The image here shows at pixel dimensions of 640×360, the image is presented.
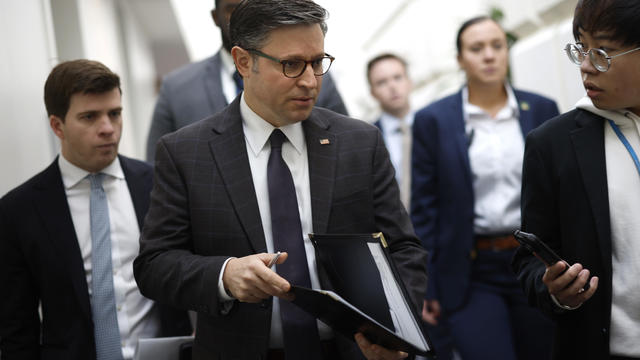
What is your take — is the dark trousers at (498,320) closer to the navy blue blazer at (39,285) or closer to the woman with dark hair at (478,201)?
the woman with dark hair at (478,201)

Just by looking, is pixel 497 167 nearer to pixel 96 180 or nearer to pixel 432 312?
pixel 432 312

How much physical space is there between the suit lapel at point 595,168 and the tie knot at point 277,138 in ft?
3.05

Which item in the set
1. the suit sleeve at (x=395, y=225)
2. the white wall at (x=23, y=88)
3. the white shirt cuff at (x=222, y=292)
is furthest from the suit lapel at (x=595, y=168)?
the white wall at (x=23, y=88)

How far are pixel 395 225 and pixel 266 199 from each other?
16.9 inches

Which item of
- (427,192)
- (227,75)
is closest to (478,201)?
(427,192)

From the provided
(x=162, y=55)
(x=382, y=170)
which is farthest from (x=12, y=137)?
(x=162, y=55)

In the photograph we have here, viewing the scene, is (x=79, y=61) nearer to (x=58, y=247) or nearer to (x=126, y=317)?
(x=58, y=247)

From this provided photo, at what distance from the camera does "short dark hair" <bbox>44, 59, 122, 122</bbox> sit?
280 centimetres

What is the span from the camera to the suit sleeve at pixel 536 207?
225 cm

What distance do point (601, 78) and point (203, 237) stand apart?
4.31 feet

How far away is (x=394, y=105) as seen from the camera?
5.57 m

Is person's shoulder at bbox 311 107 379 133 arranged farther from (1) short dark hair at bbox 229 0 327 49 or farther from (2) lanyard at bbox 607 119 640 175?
(2) lanyard at bbox 607 119 640 175

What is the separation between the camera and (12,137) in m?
3.38

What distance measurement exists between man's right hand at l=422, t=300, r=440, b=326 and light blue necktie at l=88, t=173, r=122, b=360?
1.80m
